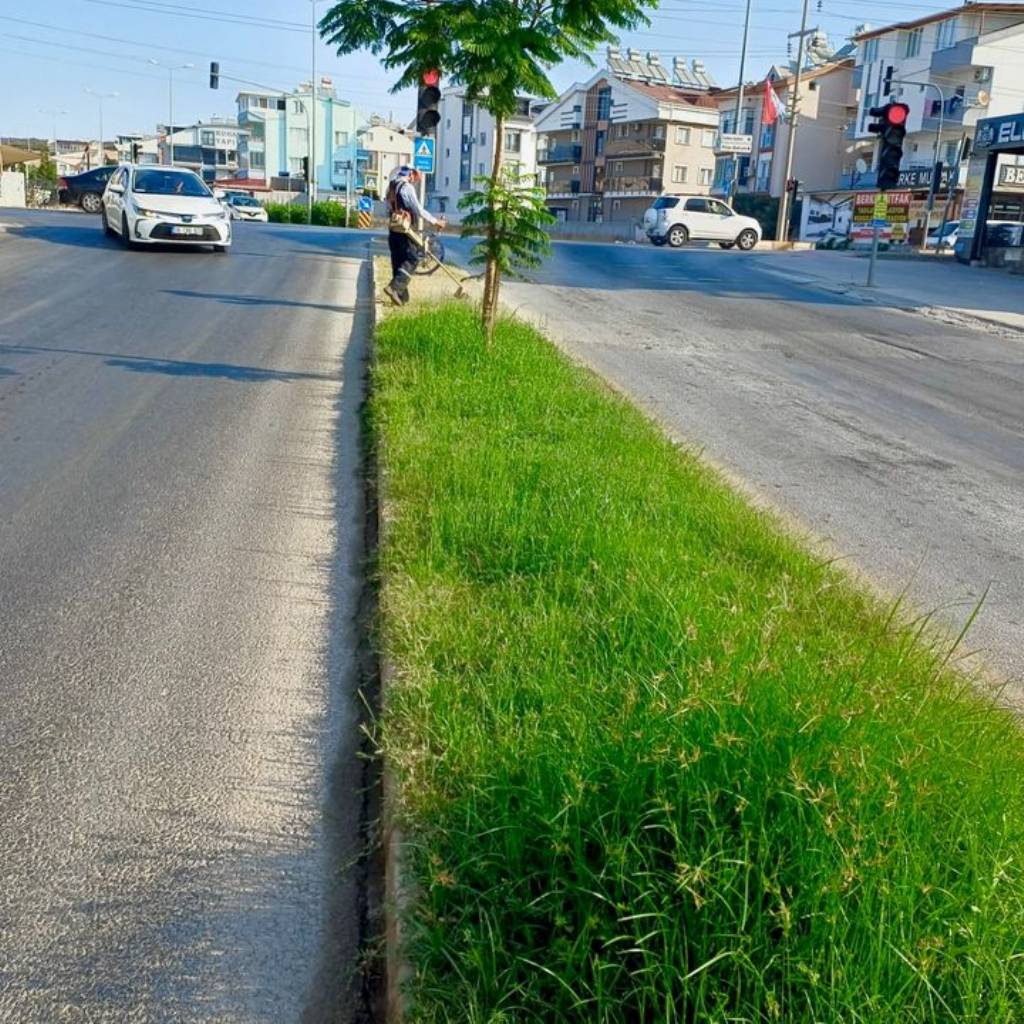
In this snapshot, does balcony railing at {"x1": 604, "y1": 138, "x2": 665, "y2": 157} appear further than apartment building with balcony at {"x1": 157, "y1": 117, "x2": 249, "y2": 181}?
No

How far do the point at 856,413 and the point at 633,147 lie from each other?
7775 centimetres

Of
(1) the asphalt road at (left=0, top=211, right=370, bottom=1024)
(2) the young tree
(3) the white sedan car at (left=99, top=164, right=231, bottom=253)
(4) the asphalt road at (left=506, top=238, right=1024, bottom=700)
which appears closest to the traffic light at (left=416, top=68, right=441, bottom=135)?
(2) the young tree

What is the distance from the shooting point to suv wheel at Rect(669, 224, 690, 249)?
142 feet

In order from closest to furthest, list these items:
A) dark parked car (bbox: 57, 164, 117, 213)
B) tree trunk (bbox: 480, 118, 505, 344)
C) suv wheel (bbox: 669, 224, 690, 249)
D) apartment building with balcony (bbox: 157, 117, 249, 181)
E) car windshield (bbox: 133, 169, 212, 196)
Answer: tree trunk (bbox: 480, 118, 505, 344), car windshield (bbox: 133, 169, 212, 196), dark parked car (bbox: 57, 164, 117, 213), suv wheel (bbox: 669, 224, 690, 249), apartment building with balcony (bbox: 157, 117, 249, 181)

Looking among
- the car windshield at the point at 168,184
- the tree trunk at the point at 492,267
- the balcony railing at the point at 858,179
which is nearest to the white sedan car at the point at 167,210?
the car windshield at the point at 168,184

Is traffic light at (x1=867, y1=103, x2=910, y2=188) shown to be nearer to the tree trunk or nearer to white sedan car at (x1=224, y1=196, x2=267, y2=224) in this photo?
the tree trunk

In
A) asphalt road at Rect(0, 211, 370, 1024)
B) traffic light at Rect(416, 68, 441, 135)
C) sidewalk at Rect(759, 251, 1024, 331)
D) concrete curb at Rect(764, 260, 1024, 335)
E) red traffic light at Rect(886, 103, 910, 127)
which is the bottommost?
asphalt road at Rect(0, 211, 370, 1024)

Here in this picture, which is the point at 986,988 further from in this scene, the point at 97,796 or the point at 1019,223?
the point at 1019,223

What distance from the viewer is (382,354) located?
431 inches

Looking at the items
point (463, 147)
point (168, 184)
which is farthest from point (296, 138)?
point (168, 184)

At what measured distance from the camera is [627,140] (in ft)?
277

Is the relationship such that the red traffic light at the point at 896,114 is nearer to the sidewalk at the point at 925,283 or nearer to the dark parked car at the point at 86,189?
the sidewalk at the point at 925,283

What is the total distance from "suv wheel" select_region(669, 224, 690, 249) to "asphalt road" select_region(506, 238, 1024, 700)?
21295 millimetres

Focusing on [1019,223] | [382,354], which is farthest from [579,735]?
[1019,223]
